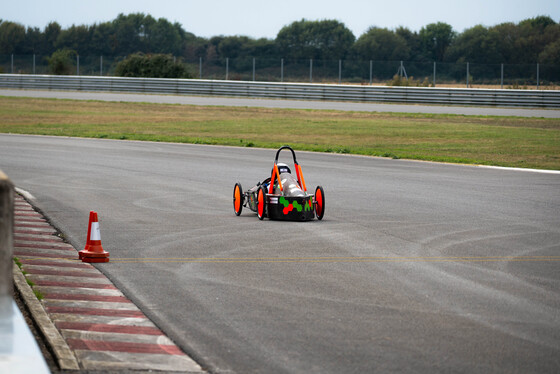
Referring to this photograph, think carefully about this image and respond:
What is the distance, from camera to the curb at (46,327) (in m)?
5.85

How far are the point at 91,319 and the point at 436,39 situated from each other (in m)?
89.1

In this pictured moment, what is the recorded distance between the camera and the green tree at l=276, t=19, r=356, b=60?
91375 millimetres

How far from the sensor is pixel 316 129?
105 feet

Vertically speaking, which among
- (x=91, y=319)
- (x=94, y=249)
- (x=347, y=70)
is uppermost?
(x=347, y=70)

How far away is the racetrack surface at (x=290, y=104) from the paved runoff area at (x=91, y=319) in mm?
29099

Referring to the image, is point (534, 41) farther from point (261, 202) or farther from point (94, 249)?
point (94, 249)

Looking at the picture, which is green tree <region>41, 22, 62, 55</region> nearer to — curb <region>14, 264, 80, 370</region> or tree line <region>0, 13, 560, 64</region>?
tree line <region>0, 13, 560, 64</region>

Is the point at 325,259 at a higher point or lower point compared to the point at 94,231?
lower

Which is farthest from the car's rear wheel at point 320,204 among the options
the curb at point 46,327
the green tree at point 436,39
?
the green tree at point 436,39

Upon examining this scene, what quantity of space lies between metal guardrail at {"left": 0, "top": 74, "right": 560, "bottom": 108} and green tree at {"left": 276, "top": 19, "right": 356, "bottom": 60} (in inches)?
1714

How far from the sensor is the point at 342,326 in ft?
22.7

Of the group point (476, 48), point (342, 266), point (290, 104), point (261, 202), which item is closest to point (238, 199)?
point (261, 202)

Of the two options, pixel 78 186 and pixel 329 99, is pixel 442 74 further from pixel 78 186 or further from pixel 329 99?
pixel 78 186

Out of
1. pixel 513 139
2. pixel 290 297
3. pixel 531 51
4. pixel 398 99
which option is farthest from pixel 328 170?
pixel 531 51
